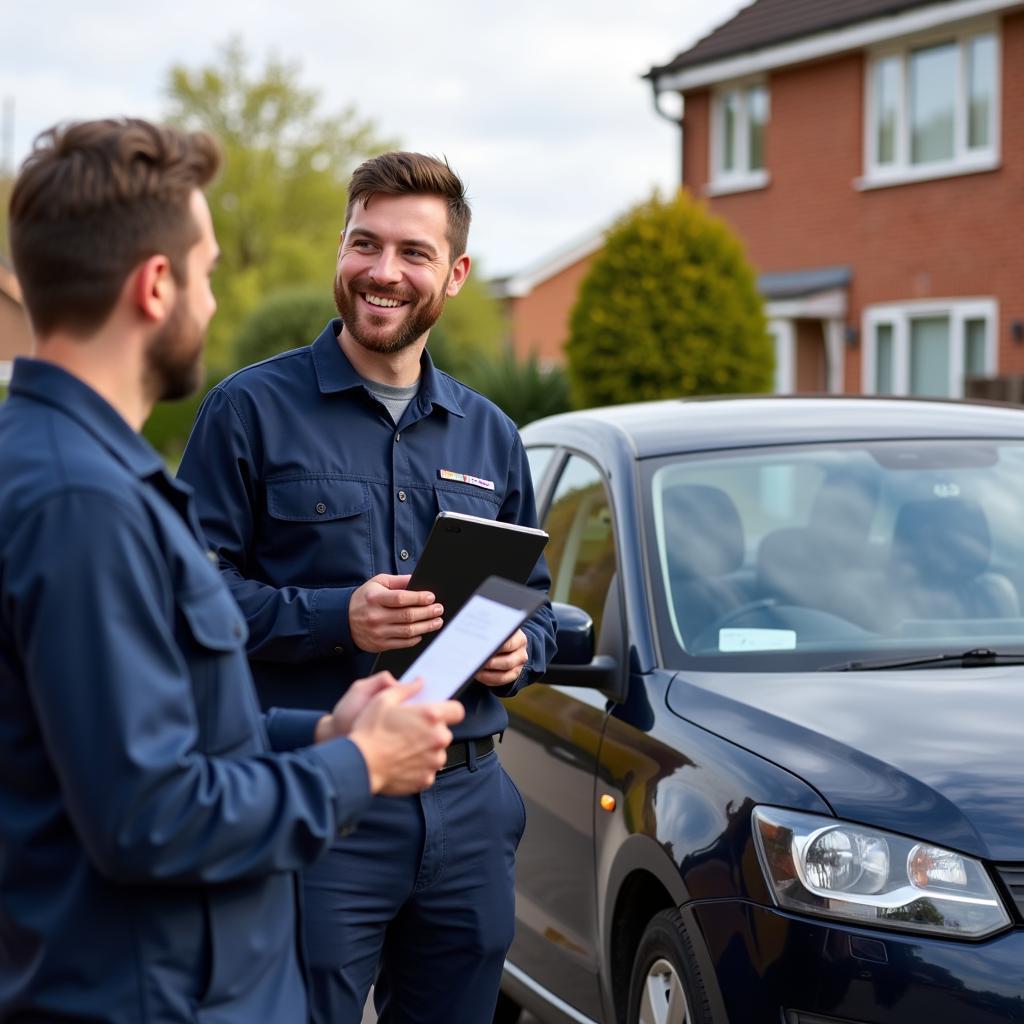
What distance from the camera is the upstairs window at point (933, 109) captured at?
62.7 ft

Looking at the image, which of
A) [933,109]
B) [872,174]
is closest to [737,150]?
[872,174]

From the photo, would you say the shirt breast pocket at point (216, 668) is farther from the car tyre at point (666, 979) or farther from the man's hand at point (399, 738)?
the car tyre at point (666, 979)

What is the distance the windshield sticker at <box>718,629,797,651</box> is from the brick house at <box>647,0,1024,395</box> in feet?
47.5

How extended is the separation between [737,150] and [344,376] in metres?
20.4

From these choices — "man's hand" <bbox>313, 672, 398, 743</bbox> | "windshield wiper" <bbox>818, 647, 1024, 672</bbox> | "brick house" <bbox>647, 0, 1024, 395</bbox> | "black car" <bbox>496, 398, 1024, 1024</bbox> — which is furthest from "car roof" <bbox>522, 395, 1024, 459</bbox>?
"brick house" <bbox>647, 0, 1024, 395</bbox>

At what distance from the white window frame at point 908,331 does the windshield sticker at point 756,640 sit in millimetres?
14762

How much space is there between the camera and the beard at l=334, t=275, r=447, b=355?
10.6 ft

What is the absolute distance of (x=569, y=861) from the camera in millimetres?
4230

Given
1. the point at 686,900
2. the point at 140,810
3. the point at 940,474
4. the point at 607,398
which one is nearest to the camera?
the point at 140,810

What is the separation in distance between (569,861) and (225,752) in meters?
2.34

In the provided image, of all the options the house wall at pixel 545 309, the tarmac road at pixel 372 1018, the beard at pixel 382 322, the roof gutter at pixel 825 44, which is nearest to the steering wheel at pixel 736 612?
the beard at pixel 382 322

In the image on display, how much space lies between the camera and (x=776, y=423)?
4.75 m

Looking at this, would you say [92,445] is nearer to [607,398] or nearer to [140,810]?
[140,810]

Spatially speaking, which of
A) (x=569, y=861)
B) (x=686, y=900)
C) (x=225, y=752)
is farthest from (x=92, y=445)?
(x=569, y=861)
